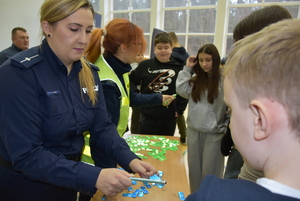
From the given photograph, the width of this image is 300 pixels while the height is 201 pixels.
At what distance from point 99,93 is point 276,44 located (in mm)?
984

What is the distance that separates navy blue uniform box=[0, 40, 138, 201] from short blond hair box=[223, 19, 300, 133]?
0.73 m

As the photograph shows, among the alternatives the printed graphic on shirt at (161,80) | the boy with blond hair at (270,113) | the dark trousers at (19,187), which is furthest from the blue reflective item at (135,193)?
the printed graphic on shirt at (161,80)

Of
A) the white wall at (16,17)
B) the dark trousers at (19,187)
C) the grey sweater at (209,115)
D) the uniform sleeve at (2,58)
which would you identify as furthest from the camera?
the white wall at (16,17)

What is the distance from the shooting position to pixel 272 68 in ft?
1.47

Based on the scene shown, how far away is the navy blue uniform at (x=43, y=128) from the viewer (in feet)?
2.96

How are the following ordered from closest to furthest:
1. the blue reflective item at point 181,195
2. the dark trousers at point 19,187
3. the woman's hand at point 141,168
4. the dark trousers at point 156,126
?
the dark trousers at point 19,187 < the woman's hand at point 141,168 < the blue reflective item at point 181,195 < the dark trousers at point 156,126

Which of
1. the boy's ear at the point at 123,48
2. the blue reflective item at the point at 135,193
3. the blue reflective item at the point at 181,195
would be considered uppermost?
the boy's ear at the point at 123,48

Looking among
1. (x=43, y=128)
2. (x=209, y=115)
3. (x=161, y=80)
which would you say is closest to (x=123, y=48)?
(x=43, y=128)

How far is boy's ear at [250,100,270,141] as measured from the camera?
1.49 ft

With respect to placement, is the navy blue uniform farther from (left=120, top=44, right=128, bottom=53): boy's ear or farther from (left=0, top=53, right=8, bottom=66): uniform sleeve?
(left=0, top=53, right=8, bottom=66): uniform sleeve

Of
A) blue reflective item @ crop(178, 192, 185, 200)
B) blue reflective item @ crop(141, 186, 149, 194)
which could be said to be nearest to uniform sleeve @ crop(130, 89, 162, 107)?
blue reflective item @ crop(141, 186, 149, 194)

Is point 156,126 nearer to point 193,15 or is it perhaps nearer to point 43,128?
point 43,128

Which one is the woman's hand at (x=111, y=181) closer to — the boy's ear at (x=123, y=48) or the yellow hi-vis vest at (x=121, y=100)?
the yellow hi-vis vest at (x=121, y=100)

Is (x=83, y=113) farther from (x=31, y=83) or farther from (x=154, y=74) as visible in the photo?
(x=154, y=74)
